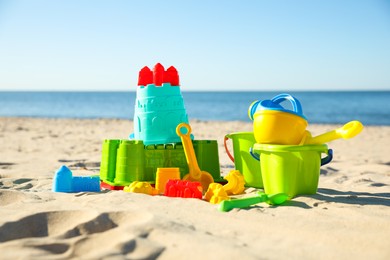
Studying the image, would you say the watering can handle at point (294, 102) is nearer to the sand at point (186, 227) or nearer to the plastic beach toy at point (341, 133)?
the plastic beach toy at point (341, 133)

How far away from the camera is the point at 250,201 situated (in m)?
2.42

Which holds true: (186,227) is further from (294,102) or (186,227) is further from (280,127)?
(294,102)

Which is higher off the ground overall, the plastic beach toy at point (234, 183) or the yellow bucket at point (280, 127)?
the yellow bucket at point (280, 127)

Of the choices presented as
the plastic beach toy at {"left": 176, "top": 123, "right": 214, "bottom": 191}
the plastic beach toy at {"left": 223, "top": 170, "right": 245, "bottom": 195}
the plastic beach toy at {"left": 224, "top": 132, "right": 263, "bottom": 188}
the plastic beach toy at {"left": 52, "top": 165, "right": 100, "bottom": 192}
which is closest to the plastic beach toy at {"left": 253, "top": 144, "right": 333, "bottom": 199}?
the plastic beach toy at {"left": 223, "top": 170, "right": 245, "bottom": 195}

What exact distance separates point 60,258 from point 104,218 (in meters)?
0.42

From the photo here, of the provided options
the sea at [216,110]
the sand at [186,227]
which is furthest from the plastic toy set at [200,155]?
the sea at [216,110]

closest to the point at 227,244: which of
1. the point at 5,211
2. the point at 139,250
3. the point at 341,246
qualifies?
the point at 139,250

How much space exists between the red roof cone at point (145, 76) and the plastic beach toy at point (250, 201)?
4.54 ft

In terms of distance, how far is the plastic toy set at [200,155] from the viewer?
2.64 meters

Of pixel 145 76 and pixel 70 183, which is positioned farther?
pixel 145 76

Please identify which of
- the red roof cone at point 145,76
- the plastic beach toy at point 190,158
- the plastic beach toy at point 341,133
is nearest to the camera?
the plastic beach toy at point 341,133

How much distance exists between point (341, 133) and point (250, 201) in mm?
655

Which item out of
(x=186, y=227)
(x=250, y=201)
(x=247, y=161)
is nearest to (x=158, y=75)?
(x=247, y=161)

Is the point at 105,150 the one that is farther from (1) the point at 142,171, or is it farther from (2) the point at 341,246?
(2) the point at 341,246
